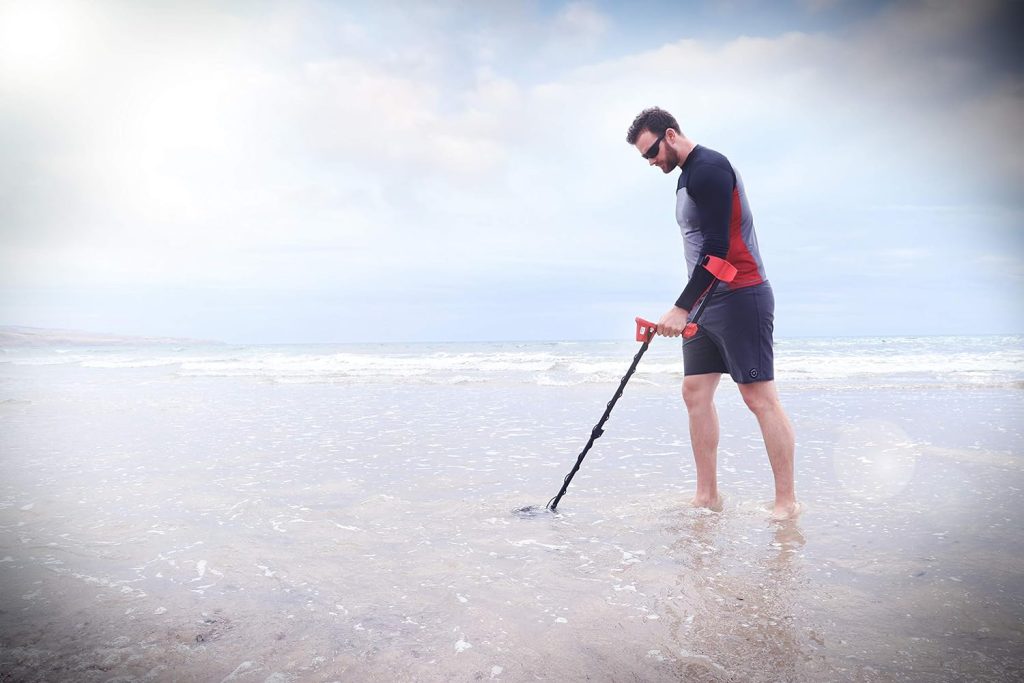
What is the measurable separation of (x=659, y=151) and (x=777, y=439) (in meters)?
1.76

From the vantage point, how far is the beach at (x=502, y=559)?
74.2 inches

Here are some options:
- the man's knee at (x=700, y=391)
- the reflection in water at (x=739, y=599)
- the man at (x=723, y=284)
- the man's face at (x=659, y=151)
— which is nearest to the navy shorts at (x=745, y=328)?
the man at (x=723, y=284)

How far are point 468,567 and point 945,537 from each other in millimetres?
2479

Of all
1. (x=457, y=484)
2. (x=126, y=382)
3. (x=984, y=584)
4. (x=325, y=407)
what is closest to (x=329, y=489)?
(x=457, y=484)

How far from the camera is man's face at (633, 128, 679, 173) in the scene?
125 inches

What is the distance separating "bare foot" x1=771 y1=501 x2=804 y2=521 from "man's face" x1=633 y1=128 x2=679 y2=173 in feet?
6.68

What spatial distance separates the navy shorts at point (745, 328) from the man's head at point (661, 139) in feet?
2.53

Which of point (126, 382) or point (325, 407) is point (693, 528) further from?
point (126, 382)

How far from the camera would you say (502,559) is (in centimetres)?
273

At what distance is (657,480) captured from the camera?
4.26 m

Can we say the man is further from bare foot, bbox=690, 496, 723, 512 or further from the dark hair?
bare foot, bbox=690, 496, 723, 512

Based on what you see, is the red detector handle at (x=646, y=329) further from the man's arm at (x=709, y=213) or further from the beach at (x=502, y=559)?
the beach at (x=502, y=559)

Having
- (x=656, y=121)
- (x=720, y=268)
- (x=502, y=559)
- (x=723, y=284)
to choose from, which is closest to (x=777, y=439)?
(x=723, y=284)

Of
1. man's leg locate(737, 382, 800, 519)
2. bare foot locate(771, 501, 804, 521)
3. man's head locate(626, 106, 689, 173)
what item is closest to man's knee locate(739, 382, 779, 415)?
man's leg locate(737, 382, 800, 519)
